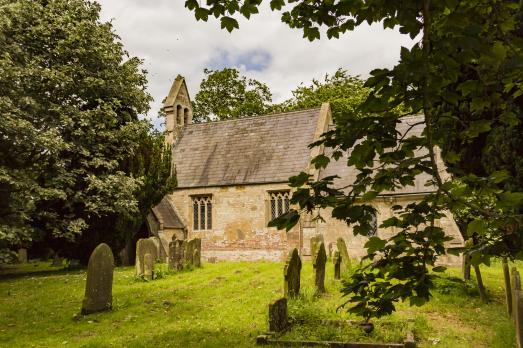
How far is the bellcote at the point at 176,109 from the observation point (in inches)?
1109

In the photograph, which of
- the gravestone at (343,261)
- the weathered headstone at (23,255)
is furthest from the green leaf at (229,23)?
the weathered headstone at (23,255)

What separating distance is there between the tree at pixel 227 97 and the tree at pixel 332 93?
1853 millimetres

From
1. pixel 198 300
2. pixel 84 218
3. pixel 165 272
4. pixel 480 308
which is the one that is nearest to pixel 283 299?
pixel 198 300

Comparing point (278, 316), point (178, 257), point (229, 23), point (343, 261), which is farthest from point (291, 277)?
point (229, 23)

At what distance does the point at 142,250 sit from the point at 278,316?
7737 millimetres

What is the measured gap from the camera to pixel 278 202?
2281cm

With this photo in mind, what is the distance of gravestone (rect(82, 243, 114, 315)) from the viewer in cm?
1022

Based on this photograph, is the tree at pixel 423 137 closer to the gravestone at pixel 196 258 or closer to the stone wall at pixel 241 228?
A: the gravestone at pixel 196 258

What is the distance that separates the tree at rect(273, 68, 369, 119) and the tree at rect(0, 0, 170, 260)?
19.5m

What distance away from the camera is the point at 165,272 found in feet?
50.6

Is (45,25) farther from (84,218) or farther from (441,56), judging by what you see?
(441,56)

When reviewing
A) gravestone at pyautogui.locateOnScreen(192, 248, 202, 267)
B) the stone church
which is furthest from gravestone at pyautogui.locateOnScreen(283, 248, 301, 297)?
the stone church

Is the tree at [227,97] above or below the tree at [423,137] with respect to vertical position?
above

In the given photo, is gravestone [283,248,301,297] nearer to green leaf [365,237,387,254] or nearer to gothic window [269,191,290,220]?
green leaf [365,237,387,254]
